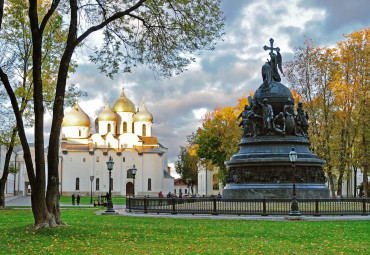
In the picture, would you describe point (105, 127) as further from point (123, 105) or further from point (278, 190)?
point (278, 190)

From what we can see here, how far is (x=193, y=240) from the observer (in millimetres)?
14094

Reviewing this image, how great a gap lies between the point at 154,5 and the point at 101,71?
9.64ft

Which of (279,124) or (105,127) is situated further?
(105,127)

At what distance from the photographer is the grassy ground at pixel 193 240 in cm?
1204

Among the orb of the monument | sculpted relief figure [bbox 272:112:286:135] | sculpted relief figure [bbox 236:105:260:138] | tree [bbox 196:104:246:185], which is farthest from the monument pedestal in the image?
tree [bbox 196:104:246:185]

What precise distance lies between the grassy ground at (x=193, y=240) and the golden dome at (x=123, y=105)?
301 feet

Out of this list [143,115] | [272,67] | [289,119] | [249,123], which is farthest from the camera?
[143,115]

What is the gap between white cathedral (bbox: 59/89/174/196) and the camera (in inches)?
3922

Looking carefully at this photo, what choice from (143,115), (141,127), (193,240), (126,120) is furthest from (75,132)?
(193,240)

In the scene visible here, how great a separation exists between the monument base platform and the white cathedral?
237 ft

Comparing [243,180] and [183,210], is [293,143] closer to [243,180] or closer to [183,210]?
[243,180]

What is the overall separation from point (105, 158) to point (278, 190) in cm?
7639

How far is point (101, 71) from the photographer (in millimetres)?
18781

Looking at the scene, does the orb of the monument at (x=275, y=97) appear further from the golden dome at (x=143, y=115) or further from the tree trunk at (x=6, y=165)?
the golden dome at (x=143, y=115)
